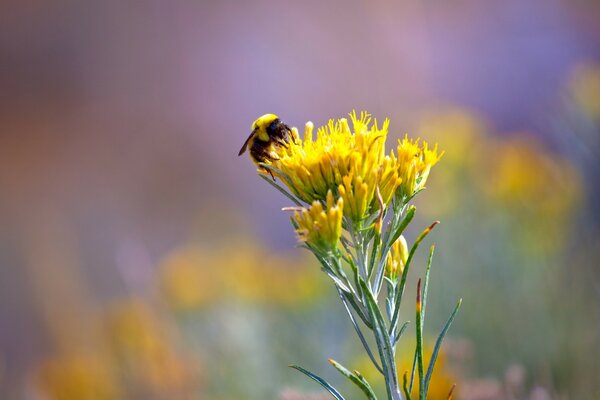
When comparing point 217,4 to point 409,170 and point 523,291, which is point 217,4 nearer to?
point 523,291

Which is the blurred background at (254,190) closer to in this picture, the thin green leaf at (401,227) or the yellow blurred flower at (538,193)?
the yellow blurred flower at (538,193)

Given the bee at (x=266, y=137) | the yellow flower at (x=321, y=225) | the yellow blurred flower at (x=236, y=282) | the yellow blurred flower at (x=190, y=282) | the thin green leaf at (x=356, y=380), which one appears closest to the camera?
the thin green leaf at (x=356, y=380)

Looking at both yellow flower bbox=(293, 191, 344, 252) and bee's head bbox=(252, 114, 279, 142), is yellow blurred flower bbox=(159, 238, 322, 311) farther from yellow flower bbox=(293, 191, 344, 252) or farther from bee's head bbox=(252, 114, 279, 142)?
yellow flower bbox=(293, 191, 344, 252)

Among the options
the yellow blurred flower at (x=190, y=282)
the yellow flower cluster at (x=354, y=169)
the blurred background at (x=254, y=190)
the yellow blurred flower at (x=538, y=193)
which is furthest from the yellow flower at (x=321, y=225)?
the yellow blurred flower at (x=190, y=282)

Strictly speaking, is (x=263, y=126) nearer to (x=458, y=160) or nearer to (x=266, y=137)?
(x=266, y=137)

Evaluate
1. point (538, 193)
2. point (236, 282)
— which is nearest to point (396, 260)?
point (538, 193)
